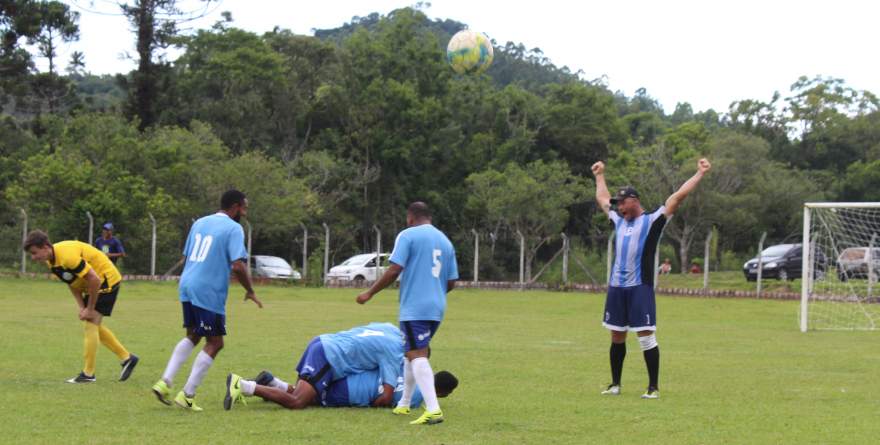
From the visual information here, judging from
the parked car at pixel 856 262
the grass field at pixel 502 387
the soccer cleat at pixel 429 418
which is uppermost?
the parked car at pixel 856 262

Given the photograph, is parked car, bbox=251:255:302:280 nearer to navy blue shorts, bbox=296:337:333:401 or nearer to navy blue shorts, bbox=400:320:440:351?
navy blue shorts, bbox=296:337:333:401

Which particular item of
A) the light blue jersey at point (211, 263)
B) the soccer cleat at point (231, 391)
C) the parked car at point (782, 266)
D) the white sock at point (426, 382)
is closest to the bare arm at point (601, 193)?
the white sock at point (426, 382)

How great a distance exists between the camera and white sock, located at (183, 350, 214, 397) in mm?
9508

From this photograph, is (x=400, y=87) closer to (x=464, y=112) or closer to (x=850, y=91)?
(x=464, y=112)

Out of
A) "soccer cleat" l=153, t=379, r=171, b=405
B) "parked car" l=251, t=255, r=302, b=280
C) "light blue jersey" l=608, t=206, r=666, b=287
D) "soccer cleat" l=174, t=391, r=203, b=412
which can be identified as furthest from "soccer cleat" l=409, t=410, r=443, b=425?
"parked car" l=251, t=255, r=302, b=280

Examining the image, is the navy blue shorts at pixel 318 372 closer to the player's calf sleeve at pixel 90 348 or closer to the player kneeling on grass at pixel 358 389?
the player kneeling on grass at pixel 358 389

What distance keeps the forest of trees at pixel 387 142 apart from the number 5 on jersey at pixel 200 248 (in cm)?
3497

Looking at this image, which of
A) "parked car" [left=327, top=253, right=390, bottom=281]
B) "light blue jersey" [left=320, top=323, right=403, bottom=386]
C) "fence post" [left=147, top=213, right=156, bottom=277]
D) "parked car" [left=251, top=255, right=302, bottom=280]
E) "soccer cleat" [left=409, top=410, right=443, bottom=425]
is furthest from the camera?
"parked car" [left=327, top=253, right=390, bottom=281]

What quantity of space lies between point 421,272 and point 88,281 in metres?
4.07

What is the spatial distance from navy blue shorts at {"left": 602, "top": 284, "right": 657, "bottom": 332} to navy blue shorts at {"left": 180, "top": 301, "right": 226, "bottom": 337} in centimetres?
400

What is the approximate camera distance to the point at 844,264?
31.8 meters

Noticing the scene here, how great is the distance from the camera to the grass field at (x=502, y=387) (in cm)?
852

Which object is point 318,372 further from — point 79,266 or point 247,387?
point 79,266

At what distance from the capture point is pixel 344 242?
5597 cm
